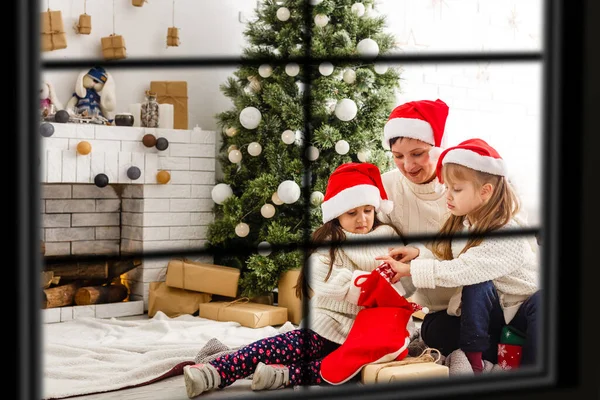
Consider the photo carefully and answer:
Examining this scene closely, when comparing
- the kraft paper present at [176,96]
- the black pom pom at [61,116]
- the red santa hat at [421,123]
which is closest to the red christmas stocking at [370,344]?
the red santa hat at [421,123]

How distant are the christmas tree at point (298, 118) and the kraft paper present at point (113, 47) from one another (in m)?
0.78

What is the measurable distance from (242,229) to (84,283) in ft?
3.40

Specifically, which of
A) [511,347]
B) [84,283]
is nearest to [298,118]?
[84,283]

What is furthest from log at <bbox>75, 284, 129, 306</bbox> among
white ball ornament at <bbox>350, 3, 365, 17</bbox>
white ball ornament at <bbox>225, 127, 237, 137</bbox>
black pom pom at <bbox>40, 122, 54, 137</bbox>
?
white ball ornament at <bbox>350, 3, 365, 17</bbox>

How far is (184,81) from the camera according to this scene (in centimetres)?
460

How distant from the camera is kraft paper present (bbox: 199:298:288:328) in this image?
3682 mm

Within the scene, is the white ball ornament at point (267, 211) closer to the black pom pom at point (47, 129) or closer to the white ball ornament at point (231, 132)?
the white ball ornament at point (231, 132)

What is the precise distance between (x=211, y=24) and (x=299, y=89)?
1.02m

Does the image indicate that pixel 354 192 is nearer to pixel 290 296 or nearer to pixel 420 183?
pixel 420 183

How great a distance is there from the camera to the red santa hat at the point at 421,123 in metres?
2.71

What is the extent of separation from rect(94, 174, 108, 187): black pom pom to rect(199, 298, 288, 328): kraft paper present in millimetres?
925
